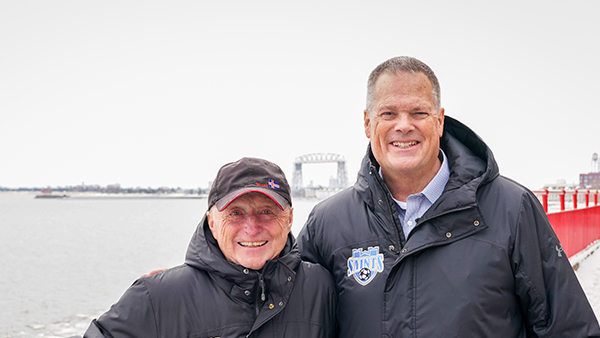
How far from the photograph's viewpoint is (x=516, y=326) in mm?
2064

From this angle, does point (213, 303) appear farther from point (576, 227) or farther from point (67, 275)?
point (67, 275)

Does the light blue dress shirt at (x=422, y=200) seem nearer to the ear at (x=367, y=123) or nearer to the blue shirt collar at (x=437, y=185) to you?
the blue shirt collar at (x=437, y=185)

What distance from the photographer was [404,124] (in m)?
2.19

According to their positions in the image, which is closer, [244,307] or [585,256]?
[244,307]

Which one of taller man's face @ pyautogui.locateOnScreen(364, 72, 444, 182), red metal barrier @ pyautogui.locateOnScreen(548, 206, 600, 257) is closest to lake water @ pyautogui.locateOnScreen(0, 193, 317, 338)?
taller man's face @ pyautogui.locateOnScreen(364, 72, 444, 182)

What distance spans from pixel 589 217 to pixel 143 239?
61.0ft

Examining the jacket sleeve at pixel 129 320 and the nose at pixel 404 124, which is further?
the nose at pixel 404 124

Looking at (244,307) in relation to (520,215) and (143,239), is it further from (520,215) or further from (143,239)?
(143,239)

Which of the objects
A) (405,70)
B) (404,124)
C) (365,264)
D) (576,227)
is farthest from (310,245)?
(576,227)

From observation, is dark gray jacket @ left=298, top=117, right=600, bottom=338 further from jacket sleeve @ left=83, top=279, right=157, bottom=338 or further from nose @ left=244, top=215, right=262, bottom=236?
jacket sleeve @ left=83, top=279, right=157, bottom=338

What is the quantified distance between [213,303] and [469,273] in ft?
3.79

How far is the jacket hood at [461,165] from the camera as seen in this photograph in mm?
2115

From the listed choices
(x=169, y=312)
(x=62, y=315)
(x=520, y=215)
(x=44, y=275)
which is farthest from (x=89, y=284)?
(x=520, y=215)

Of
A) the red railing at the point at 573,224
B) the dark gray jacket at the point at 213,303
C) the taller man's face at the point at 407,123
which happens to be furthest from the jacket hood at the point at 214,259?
the red railing at the point at 573,224
